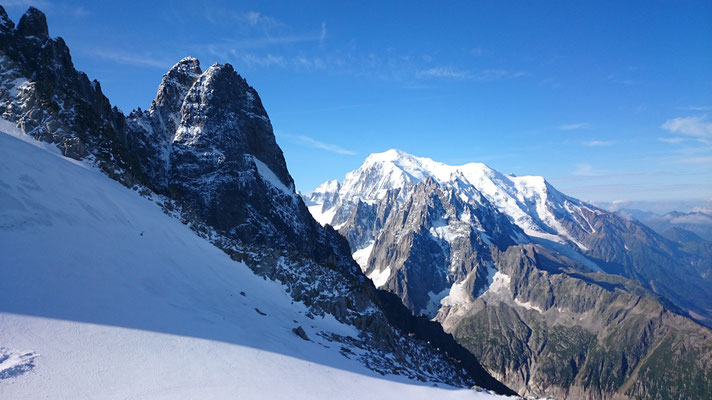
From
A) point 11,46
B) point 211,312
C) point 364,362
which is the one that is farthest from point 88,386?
point 11,46

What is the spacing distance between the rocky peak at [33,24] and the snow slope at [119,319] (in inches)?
1513

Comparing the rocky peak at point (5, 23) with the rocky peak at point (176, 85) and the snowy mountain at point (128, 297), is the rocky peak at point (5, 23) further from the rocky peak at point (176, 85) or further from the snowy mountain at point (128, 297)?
the rocky peak at point (176, 85)

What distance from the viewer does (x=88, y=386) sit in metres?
8.40

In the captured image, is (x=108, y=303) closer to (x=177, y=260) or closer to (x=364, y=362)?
(x=177, y=260)

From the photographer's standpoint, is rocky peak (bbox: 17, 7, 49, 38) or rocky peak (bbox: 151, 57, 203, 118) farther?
rocky peak (bbox: 151, 57, 203, 118)

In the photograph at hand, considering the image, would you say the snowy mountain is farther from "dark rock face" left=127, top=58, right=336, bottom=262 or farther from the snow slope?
"dark rock face" left=127, top=58, right=336, bottom=262

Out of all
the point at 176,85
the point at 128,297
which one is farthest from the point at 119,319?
the point at 176,85

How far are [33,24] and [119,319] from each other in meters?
54.9

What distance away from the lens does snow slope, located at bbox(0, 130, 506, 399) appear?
29.6ft

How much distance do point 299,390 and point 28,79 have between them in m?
36.7

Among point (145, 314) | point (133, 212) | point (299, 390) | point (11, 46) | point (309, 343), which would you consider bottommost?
point (309, 343)

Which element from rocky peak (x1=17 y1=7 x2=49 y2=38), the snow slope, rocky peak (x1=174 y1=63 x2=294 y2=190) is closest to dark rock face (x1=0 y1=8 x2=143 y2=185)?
rocky peak (x1=17 y1=7 x2=49 y2=38)

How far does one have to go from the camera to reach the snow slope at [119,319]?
9.02 metres

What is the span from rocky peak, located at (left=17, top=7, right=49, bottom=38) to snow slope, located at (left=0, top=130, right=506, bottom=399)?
3842 cm
